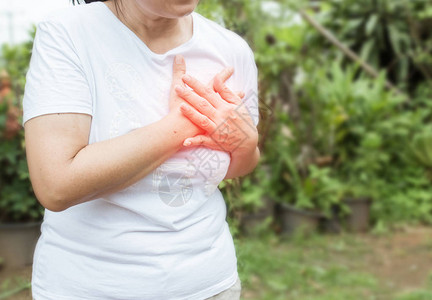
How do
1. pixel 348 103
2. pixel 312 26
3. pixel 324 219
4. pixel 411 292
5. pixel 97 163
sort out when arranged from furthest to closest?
pixel 312 26 → pixel 348 103 → pixel 324 219 → pixel 411 292 → pixel 97 163

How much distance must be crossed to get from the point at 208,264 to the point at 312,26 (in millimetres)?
5350

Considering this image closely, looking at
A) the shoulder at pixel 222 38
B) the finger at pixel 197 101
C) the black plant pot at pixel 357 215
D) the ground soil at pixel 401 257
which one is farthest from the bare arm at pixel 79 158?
the black plant pot at pixel 357 215

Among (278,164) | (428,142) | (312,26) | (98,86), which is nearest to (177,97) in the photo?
(98,86)

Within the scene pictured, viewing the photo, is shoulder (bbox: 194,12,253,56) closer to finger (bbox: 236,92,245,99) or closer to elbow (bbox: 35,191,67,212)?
finger (bbox: 236,92,245,99)

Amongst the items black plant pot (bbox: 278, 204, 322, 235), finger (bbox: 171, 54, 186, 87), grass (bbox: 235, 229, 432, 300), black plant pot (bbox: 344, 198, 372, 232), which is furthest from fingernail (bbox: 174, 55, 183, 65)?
black plant pot (bbox: 344, 198, 372, 232)

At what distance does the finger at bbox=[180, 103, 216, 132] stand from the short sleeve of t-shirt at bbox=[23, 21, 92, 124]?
193 millimetres

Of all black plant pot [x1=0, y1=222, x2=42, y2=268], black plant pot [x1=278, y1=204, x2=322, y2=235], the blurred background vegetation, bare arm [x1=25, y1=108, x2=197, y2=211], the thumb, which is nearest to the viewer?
bare arm [x1=25, y1=108, x2=197, y2=211]

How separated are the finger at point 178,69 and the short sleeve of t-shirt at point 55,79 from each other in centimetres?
20

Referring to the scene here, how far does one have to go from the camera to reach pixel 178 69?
3.84 feet

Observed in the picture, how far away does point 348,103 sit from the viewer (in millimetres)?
5242

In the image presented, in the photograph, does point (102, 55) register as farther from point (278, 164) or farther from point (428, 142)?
point (428, 142)

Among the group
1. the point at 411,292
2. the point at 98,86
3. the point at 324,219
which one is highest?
the point at 98,86

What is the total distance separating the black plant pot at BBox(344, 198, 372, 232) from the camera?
4.94m

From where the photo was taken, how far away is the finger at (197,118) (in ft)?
3.63
